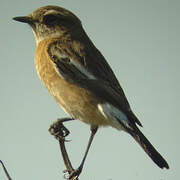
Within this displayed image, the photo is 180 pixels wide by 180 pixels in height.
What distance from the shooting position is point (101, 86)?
5.67 metres

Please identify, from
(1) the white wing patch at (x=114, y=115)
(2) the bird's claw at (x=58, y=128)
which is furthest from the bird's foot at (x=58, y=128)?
(1) the white wing patch at (x=114, y=115)

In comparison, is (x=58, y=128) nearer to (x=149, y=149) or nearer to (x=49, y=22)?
(x=149, y=149)

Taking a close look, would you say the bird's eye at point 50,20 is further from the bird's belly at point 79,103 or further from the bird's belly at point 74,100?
the bird's belly at point 79,103

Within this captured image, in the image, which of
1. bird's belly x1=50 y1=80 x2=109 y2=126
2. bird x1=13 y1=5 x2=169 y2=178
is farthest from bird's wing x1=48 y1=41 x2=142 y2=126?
bird's belly x1=50 y1=80 x2=109 y2=126

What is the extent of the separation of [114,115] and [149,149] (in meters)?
0.66

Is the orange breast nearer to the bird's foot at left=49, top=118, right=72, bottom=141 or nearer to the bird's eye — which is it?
the bird's foot at left=49, top=118, right=72, bottom=141

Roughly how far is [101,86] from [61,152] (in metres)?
2.27

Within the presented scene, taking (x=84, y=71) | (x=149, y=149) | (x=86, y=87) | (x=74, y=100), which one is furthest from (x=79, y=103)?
(x=149, y=149)

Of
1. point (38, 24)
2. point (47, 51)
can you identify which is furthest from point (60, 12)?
point (47, 51)

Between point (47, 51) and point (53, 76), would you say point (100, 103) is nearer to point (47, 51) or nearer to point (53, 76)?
point (53, 76)

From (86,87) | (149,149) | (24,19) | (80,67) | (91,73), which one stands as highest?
(24,19)

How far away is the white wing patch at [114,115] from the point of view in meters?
5.39

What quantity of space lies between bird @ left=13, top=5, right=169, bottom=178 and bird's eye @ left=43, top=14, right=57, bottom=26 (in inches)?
16.2

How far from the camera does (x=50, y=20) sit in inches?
263
